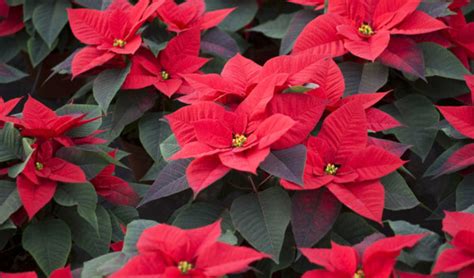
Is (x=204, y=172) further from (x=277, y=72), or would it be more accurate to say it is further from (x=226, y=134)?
(x=277, y=72)

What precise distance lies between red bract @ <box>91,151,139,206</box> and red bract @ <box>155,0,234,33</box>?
351 millimetres

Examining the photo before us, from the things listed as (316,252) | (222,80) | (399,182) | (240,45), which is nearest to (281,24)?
(240,45)

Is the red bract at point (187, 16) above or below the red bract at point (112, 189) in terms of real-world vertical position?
above

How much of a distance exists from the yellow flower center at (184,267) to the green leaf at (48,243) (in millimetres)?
273

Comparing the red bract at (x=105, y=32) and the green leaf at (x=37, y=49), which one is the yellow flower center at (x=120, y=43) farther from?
the green leaf at (x=37, y=49)

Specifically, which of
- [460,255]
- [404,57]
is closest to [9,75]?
[404,57]

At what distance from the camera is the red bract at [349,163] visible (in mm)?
1008

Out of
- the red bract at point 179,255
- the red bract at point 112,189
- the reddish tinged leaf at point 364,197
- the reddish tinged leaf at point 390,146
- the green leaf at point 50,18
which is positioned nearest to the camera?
the red bract at point 179,255

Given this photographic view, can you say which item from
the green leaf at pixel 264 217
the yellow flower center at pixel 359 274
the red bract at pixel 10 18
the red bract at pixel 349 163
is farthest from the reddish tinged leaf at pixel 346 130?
the red bract at pixel 10 18

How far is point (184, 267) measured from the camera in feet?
2.96

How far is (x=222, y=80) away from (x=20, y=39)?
2.89ft

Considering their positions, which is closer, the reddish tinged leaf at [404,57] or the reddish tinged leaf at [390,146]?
the reddish tinged leaf at [390,146]

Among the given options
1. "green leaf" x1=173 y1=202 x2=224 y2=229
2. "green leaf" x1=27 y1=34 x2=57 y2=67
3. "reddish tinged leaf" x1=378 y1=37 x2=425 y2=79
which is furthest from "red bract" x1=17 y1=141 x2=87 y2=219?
"green leaf" x1=27 y1=34 x2=57 y2=67

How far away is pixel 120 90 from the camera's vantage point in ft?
4.62
